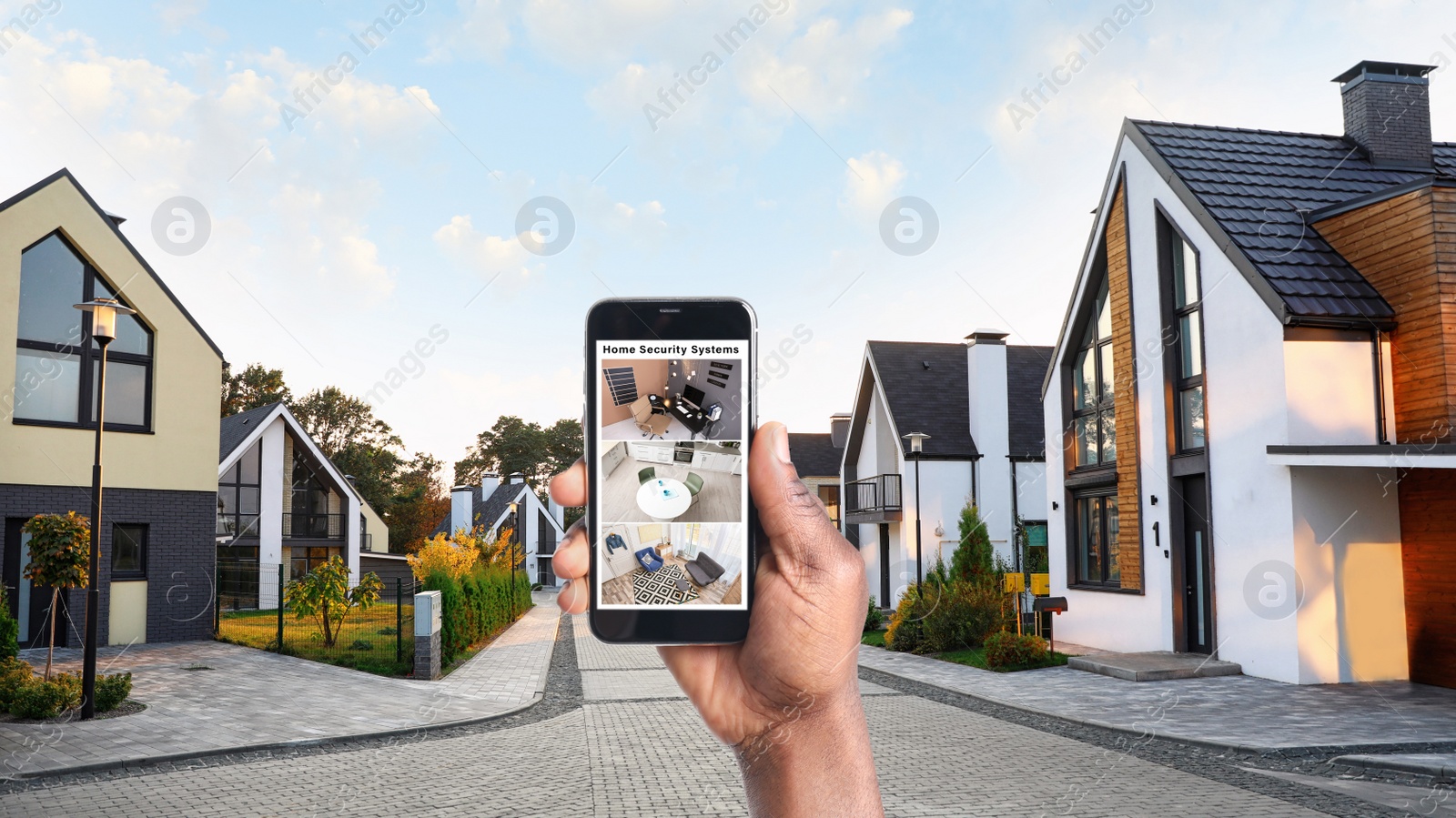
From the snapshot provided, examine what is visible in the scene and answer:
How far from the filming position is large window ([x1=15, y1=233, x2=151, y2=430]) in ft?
59.6

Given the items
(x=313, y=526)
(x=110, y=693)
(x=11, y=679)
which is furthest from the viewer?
(x=313, y=526)

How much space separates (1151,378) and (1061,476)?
12.4 ft

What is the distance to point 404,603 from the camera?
1728 cm

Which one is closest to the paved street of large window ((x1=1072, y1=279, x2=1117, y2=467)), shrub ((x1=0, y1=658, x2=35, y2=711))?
shrub ((x1=0, y1=658, x2=35, y2=711))

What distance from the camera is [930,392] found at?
3048 cm

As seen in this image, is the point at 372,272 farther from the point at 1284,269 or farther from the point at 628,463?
the point at 1284,269

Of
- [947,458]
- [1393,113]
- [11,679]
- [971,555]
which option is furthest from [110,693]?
[1393,113]

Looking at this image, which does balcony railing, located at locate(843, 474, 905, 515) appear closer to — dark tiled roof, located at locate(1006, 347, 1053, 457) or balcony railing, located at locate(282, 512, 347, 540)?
dark tiled roof, located at locate(1006, 347, 1053, 457)

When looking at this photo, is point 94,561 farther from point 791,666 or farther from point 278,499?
point 278,499

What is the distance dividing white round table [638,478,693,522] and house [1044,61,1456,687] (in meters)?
11.8

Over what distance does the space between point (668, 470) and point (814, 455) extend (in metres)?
44.2

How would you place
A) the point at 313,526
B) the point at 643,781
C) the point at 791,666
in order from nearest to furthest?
the point at 791,666 < the point at 643,781 < the point at 313,526

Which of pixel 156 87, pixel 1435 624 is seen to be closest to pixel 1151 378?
pixel 1435 624

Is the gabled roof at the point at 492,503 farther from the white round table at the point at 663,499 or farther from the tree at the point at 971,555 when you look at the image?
the white round table at the point at 663,499
